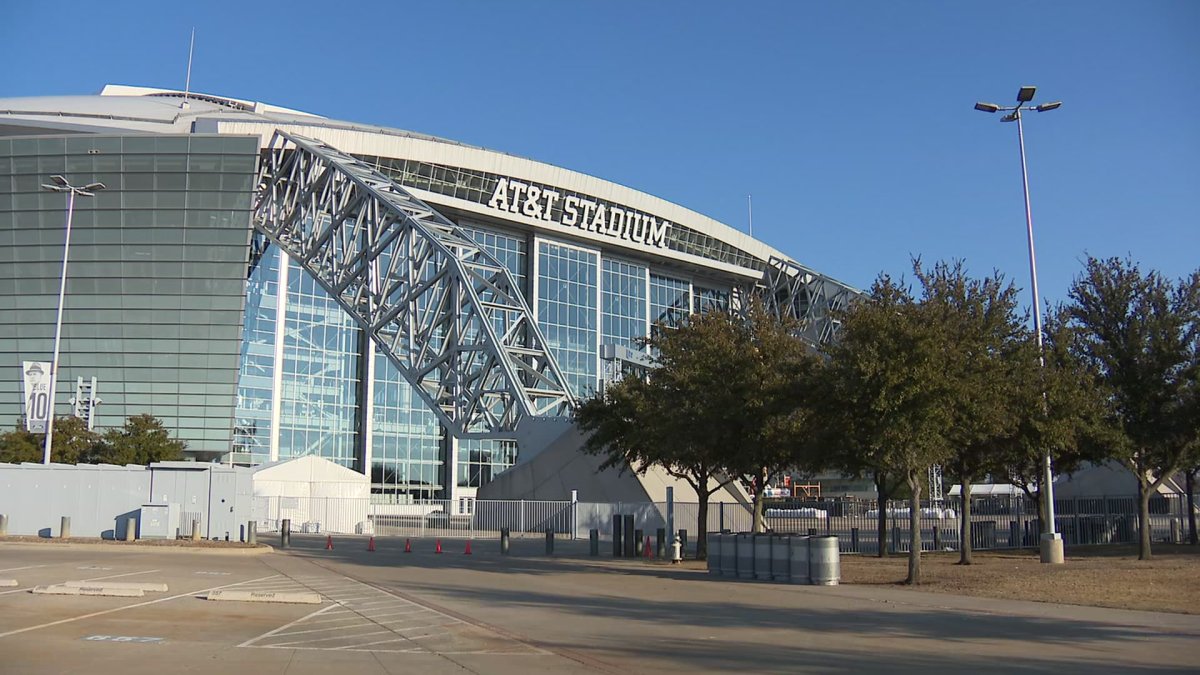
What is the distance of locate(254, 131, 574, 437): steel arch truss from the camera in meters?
55.1

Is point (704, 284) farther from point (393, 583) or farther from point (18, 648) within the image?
point (18, 648)

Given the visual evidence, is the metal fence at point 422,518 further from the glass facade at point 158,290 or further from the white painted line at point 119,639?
the white painted line at point 119,639

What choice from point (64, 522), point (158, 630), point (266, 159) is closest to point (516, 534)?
point (64, 522)

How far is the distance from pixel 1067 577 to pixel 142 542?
2847 centimetres

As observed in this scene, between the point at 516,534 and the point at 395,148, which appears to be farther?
the point at 395,148

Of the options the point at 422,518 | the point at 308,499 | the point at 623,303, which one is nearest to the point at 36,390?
the point at 308,499

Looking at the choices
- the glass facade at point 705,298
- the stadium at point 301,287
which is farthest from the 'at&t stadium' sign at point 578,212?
the glass facade at point 705,298

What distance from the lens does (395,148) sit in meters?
73.3

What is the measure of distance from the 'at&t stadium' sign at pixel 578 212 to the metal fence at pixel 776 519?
31.1 m

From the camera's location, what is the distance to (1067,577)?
23.6m

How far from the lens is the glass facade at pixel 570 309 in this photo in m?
81.4

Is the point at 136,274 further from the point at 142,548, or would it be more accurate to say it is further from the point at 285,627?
the point at 285,627

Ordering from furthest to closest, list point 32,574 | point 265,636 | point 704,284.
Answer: point 704,284 < point 32,574 < point 265,636

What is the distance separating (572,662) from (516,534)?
32.8 metres
